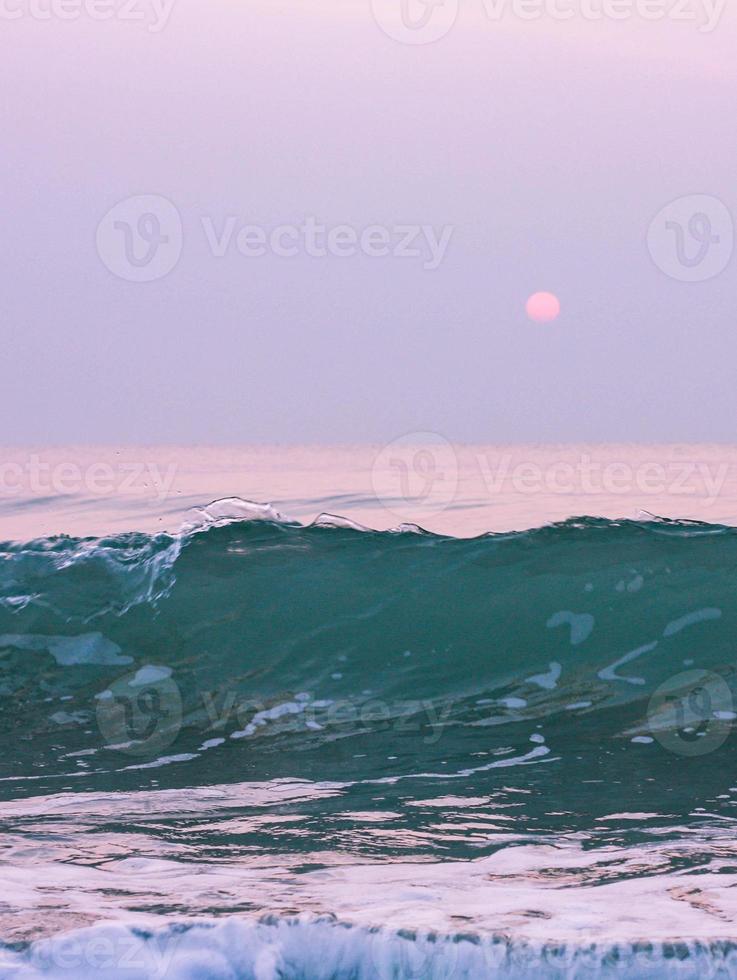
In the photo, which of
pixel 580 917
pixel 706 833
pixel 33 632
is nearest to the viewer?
pixel 580 917

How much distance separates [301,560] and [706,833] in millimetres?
6775

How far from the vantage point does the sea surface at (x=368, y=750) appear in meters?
3.46

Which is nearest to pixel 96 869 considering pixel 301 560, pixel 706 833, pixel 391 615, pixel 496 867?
pixel 496 867

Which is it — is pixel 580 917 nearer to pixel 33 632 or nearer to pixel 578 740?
pixel 578 740

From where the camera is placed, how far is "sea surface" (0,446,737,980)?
3.46 m

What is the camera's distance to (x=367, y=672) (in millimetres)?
8922

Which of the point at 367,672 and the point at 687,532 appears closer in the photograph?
the point at 367,672

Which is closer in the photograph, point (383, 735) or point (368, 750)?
point (368, 750)

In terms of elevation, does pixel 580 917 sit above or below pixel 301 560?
below

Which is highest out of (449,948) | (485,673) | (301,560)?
(301,560)

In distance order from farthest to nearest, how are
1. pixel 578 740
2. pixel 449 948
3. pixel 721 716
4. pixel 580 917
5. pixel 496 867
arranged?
1. pixel 721 716
2. pixel 578 740
3. pixel 496 867
4. pixel 580 917
5. pixel 449 948

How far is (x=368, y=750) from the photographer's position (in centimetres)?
693

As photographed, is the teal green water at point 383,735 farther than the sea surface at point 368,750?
Yes

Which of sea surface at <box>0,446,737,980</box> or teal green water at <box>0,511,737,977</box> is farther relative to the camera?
teal green water at <box>0,511,737,977</box>
